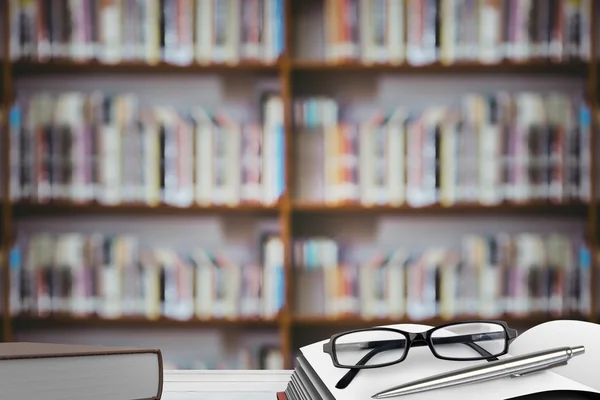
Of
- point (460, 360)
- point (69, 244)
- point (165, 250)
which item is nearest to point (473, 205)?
point (165, 250)

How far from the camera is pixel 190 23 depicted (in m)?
2.18

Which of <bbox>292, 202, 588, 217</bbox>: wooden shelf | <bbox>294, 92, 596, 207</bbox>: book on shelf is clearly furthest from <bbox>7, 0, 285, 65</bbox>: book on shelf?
<bbox>292, 202, 588, 217</bbox>: wooden shelf

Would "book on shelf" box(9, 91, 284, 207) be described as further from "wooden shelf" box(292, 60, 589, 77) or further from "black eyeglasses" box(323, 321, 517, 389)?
"black eyeglasses" box(323, 321, 517, 389)

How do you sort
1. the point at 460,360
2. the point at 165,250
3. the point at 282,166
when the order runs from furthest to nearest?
the point at 165,250
the point at 282,166
the point at 460,360

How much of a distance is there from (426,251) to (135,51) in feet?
4.70

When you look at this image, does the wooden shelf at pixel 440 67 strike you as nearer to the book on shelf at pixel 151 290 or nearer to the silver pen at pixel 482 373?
the book on shelf at pixel 151 290

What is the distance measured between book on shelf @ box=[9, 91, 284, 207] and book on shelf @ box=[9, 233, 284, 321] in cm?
25

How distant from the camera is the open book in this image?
277 millimetres

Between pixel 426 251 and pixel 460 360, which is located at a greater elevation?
pixel 460 360

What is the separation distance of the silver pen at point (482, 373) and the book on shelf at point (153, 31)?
197cm

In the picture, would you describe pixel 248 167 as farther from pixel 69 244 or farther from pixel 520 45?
pixel 520 45

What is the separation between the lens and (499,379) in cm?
29

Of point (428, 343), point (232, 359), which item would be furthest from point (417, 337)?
point (232, 359)

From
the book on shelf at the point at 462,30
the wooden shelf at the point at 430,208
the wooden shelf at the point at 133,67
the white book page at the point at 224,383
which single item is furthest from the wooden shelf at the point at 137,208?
the white book page at the point at 224,383
